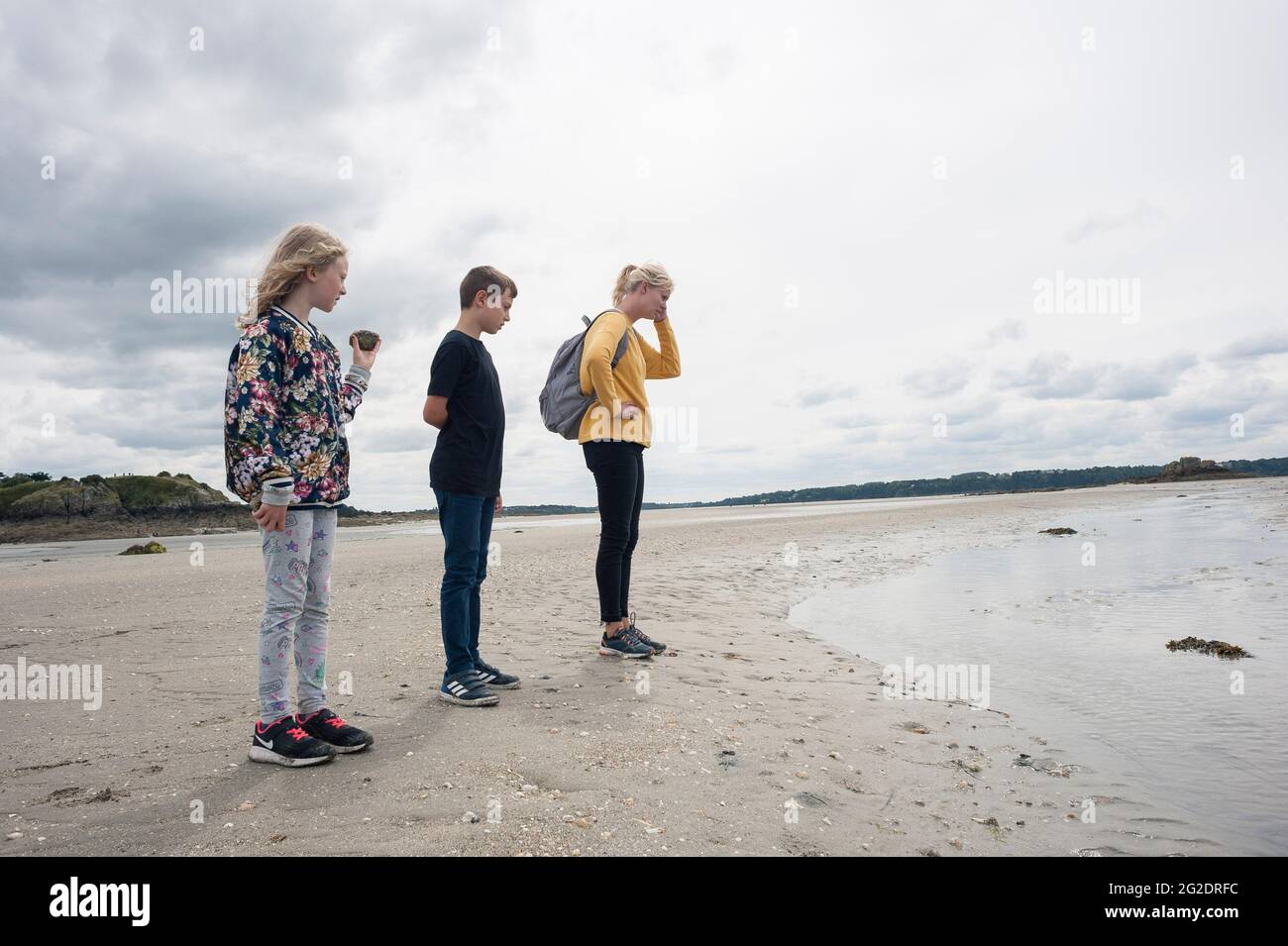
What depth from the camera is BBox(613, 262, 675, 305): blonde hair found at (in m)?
5.44

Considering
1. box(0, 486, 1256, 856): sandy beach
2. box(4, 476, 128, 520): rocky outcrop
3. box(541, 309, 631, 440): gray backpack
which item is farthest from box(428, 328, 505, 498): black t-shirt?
box(4, 476, 128, 520): rocky outcrop

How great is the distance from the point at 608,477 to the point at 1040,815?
332cm

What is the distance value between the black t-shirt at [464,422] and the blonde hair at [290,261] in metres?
0.92

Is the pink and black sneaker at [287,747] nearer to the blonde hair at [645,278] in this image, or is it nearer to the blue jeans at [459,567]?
the blue jeans at [459,567]

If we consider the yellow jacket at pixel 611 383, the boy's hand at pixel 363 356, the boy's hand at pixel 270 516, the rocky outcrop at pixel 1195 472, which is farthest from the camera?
the rocky outcrop at pixel 1195 472

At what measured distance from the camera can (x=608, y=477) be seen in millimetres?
5180

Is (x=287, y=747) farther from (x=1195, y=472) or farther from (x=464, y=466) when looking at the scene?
(x=1195, y=472)

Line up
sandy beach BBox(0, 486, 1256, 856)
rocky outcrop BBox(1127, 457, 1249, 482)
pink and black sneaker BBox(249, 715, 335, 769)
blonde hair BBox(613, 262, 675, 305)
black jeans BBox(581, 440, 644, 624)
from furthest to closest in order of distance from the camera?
rocky outcrop BBox(1127, 457, 1249, 482)
blonde hair BBox(613, 262, 675, 305)
black jeans BBox(581, 440, 644, 624)
pink and black sneaker BBox(249, 715, 335, 769)
sandy beach BBox(0, 486, 1256, 856)

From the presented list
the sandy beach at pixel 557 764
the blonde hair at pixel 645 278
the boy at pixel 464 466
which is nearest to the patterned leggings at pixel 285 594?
the sandy beach at pixel 557 764

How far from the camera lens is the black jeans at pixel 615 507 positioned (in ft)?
17.0

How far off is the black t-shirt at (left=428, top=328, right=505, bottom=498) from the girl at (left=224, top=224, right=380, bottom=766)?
0.70m

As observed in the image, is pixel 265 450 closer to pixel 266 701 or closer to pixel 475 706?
pixel 266 701

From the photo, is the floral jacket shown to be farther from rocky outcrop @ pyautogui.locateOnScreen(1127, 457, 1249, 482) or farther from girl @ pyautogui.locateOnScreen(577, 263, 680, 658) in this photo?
rocky outcrop @ pyautogui.locateOnScreen(1127, 457, 1249, 482)
